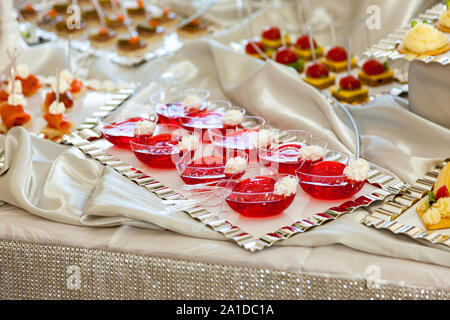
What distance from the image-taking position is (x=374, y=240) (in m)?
1.31

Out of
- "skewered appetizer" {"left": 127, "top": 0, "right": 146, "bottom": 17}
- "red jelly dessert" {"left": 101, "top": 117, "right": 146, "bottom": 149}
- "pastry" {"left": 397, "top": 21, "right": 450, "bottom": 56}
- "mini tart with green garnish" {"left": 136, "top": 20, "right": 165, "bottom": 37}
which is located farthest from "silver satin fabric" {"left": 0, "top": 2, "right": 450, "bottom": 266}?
"skewered appetizer" {"left": 127, "top": 0, "right": 146, "bottom": 17}

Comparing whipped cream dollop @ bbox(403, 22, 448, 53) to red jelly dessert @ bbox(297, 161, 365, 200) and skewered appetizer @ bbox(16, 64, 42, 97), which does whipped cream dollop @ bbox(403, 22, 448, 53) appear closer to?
red jelly dessert @ bbox(297, 161, 365, 200)

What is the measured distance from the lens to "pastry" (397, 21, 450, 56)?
1.53 m

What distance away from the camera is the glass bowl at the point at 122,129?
177 centimetres

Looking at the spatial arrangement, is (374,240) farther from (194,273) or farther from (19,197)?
(19,197)

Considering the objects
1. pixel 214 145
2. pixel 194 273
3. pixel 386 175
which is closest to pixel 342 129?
pixel 386 175

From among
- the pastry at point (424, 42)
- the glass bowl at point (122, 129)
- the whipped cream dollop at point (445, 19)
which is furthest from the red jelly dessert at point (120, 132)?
the whipped cream dollop at point (445, 19)

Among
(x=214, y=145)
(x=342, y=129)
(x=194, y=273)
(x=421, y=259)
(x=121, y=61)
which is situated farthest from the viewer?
(x=121, y=61)

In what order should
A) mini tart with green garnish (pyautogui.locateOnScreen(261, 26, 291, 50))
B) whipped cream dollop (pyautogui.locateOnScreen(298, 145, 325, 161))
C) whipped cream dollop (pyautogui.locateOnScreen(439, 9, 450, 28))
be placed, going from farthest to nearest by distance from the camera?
mini tart with green garnish (pyautogui.locateOnScreen(261, 26, 291, 50))
whipped cream dollop (pyautogui.locateOnScreen(439, 9, 450, 28))
whipped cream dollop (pyautogui.locateOnScreen(298, 145, 325, 161))

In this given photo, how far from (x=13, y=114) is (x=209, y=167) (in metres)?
0.73

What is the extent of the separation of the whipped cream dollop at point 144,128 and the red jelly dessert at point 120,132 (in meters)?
0.04

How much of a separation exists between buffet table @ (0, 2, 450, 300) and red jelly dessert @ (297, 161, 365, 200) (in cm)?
6

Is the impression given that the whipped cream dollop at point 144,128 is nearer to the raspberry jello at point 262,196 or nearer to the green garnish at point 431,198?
the raspberry jello at point 262,196
